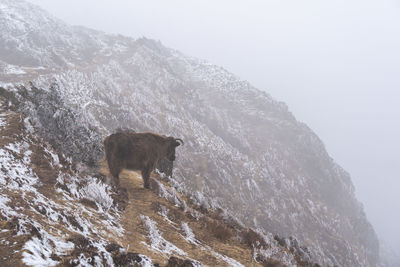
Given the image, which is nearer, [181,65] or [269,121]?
[269,121]

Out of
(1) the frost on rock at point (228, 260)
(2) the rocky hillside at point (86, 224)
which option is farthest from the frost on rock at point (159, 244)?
(1) the frost on rock at point (228, 260)

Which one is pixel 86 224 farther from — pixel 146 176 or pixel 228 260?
pixel 146 176

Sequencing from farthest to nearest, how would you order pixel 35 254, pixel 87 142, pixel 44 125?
pixel 87 142, pixel 44 125, pixel 35 254

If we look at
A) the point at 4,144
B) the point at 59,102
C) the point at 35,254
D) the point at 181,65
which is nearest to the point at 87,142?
the point at 59,102

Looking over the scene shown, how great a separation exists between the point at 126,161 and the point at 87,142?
4.38m

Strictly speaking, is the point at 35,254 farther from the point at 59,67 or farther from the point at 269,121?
the point at 269,121

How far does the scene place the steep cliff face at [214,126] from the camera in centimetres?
4644

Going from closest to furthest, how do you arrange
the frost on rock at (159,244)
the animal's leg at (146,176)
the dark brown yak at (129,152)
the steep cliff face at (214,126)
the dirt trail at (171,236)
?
the dirt trail at (171,236) → the frost on rock at (159,244) → the dark brown yak at (129,152) → the animal's leg at (146,176) → the steep cliff face at (214,126)

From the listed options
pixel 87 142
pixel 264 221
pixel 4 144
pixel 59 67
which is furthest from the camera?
pixel 59 67

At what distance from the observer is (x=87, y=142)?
1332 centimetres

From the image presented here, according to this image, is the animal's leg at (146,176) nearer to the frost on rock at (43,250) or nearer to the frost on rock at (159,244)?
the frost on rock at (159,244)

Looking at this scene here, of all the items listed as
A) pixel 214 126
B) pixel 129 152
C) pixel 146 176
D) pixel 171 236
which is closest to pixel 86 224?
pixel 171 236

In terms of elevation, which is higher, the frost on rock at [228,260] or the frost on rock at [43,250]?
the frost on rock at [43,250]

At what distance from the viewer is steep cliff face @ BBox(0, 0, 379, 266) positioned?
46438 millimetres
